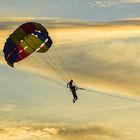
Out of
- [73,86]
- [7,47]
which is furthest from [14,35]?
[73,86]

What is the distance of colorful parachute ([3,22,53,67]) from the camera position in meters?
126

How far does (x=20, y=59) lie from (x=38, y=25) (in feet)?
15.2

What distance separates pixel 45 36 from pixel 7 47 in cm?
477

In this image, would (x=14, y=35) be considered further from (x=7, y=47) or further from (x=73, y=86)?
(x=73, y=86)

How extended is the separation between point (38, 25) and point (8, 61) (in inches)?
223

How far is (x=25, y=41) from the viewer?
126625 mm

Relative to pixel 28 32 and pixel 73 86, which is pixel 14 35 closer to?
pixel 28 32

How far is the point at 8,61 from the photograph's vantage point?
414ft

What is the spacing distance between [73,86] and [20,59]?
7.26m

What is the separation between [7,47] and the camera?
414 feet

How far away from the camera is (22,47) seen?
127m

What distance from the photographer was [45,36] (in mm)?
126938

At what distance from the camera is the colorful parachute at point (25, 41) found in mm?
125875

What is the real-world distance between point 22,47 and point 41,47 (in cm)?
303
